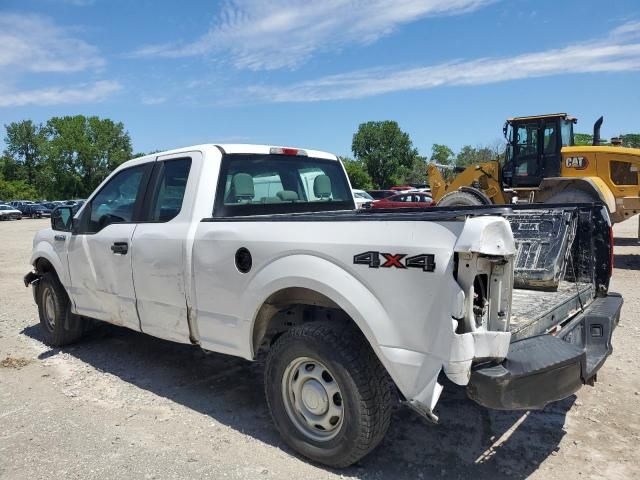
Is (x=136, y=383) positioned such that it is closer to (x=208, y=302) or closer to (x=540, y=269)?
(x=208, y=302)

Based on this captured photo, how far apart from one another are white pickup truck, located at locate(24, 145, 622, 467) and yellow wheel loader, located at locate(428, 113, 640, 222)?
825 cm

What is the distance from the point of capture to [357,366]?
9.87 feet

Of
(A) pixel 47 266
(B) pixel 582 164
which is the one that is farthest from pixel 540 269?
(B) pixel 582 164

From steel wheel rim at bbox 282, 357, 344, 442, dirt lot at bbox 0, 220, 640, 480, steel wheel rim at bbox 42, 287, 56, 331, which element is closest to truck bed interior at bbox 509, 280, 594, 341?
dirt lot at bbox 0, 220, 640, 480

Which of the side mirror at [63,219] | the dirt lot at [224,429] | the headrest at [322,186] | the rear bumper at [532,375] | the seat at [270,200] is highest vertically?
the headrest at [322,186]

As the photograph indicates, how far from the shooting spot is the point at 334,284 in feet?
9.91

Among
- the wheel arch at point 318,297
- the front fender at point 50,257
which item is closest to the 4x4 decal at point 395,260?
the wheel arch at point 318,297

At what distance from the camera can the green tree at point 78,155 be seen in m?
79.6

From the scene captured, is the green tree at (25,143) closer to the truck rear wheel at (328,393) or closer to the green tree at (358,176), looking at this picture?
the green tree at (358,176)

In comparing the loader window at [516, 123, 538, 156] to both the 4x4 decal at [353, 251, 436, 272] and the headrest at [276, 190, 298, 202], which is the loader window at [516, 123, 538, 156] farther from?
the 4x4 decal at [353, 251, 436, 272]

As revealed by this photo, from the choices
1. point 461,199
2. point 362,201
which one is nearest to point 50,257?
point 461,199

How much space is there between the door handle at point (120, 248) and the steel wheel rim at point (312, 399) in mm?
1954

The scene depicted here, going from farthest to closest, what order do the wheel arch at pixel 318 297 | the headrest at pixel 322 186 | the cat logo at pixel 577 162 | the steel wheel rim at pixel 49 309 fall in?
the cat logo at pixel 577 162 < the steel wheel rim at pixel 49 309 < the headrest at pixel 322 186 < the wheel arch at pixel 318 297

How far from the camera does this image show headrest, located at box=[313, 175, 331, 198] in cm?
507
